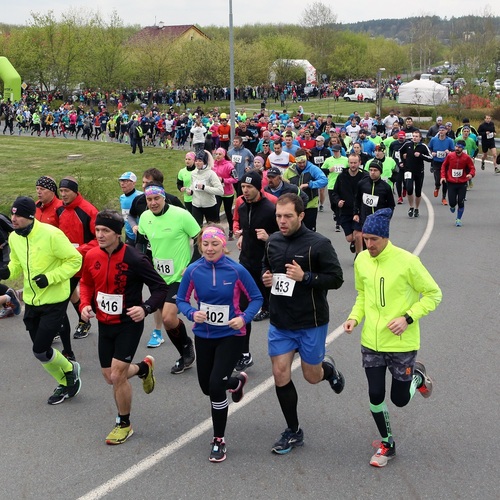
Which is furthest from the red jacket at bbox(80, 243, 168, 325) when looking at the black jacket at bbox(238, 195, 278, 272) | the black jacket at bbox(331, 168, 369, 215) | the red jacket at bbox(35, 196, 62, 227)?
the black jacket at bbox(331, 168, 369, 215)

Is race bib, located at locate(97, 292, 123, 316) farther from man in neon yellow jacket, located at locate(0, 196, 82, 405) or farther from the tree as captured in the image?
the tree

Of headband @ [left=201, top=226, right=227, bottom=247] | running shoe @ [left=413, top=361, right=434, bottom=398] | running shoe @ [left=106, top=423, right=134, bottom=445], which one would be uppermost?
headband @ [left=201, top=226, right=227, bottom=247]

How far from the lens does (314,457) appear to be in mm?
6008

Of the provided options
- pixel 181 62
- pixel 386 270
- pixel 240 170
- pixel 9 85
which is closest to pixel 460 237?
pixel 240 170

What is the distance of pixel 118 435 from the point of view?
6.38 meters

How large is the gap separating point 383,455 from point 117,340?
229 cm

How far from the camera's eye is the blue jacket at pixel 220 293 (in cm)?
607

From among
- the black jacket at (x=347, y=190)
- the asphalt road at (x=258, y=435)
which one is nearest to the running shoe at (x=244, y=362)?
the asphalt road at (x=258, y=435)

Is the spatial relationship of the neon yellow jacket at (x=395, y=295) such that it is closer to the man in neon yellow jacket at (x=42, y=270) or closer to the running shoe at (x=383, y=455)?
the running shoe at (x=383, y=455)

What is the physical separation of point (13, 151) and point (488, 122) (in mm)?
23665

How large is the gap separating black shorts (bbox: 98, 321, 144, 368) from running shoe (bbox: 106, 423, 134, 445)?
1.81ft

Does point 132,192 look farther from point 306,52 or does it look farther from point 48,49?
Result: point 306,52

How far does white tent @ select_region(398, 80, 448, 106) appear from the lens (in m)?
60.8

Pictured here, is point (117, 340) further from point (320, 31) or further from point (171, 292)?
point (320, 31)
